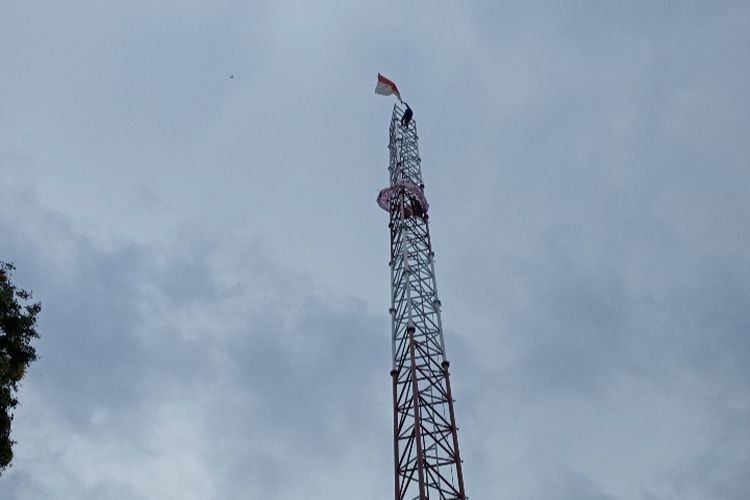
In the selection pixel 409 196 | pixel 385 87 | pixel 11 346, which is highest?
pixel 385 87

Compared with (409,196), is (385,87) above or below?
above

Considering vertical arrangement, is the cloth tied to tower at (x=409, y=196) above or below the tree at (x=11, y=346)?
above

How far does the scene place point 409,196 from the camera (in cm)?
4194

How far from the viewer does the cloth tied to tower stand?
41750mm

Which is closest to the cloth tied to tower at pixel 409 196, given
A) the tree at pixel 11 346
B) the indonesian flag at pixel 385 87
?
the indonesian flag at pixel 385 87

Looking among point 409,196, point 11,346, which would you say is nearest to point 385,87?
point 409,196

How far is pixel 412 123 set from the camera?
48.8 meters

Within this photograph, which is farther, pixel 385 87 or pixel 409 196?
pixel 385 87

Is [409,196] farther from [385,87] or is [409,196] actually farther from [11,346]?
[11,346]

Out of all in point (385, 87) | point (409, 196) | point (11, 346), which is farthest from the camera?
point (385, 87)

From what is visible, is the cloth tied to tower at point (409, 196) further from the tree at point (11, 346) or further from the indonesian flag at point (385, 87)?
the tree at point (11, 346)

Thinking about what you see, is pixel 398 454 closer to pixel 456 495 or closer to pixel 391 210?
pixel 456 495

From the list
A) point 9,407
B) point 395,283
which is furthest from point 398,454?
point 9,407

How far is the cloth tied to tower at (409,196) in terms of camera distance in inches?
1644
